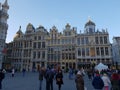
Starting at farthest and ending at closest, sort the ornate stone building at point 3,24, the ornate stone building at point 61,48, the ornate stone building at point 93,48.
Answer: the ornate stone building at point 61,48 < the ornate stone building at point 93,48 < the ornate stone building at point 3,24

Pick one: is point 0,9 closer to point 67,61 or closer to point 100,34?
point 67,61

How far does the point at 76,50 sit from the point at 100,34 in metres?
9.70

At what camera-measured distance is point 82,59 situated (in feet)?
165

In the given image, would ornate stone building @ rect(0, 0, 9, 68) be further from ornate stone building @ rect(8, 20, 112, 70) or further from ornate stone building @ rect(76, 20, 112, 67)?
ornate stone building @ rect(76, 20, 112, 67)

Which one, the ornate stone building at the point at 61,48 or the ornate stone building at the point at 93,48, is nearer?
the ornate stone building at the point at 93,48

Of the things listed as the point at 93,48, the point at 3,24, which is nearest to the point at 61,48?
the point at 93,48

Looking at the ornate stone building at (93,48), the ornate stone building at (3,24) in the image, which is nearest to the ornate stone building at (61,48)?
the ornate stone building at (93,48)

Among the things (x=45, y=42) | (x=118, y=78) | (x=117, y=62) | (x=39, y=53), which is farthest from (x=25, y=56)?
(x=118, y=78)

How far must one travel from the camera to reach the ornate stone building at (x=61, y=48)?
163ft

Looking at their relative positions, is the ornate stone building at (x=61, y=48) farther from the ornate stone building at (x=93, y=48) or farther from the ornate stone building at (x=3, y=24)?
the ornate stone building at (x=3, y=24)

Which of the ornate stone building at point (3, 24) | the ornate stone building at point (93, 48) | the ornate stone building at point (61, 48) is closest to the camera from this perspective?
the ornate stone building at point (3, 24)

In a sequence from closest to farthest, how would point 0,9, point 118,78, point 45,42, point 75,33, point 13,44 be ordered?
point 118,78 → point 0,9 → point 75,33 → point 45,42 → point 13,44

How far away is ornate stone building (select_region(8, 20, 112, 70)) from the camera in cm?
4969

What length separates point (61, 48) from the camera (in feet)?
175
